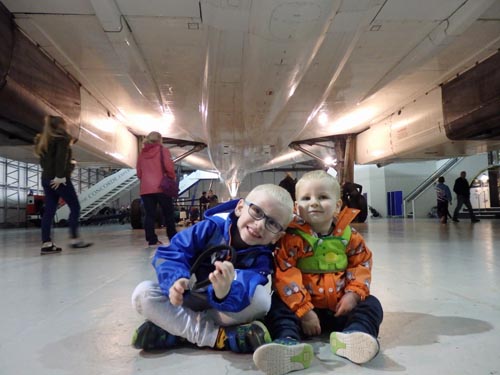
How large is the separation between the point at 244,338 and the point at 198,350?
161mm

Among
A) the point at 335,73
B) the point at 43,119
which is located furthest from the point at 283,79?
the point at 43,119

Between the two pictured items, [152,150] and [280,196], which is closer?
[280,196]

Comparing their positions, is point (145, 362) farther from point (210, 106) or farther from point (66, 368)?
point (210, 106)

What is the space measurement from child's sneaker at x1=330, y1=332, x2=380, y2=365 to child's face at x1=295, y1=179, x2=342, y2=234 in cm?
40

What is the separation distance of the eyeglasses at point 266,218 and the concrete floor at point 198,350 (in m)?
0.40

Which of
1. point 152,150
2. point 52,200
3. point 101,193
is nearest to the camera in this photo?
point 52,200

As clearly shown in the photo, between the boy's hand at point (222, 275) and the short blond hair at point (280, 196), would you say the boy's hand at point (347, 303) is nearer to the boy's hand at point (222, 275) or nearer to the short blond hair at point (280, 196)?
the short blond hair at point (280, 196)

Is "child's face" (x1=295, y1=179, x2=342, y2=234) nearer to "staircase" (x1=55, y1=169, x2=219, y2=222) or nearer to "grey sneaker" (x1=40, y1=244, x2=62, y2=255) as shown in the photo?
"grey sneaker" (x1=40, y1=244, x2=62, y2=255)

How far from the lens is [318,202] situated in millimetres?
1267

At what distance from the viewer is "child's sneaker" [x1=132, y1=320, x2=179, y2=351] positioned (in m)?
1.11

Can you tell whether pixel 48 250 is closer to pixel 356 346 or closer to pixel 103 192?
pixel 356 346

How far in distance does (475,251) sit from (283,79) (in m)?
2.46

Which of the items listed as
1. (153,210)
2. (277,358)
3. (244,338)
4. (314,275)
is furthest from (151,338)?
(153,210)

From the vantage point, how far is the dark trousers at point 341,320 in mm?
1112
